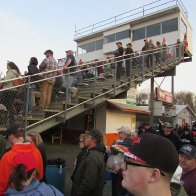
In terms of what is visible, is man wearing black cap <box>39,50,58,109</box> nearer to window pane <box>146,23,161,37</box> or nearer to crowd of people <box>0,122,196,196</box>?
crowd of people <box>0,122,196,196</box>

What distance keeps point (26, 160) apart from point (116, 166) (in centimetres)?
204

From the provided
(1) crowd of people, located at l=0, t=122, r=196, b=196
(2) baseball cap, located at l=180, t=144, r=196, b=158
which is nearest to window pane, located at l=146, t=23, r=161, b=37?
(1) crowd of people, located at l=0, t=122, r=196, b=196

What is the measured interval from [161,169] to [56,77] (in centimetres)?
675

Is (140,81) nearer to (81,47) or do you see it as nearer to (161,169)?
(161,169)

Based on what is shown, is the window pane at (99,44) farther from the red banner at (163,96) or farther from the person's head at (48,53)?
the person's head at (48,53)

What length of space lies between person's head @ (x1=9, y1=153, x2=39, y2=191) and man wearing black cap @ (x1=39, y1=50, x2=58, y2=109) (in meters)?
4.83

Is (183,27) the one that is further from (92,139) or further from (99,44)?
(92,139)

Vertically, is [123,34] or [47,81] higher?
[123,34]

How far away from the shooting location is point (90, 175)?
410cm

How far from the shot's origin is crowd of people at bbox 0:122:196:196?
1537 mm

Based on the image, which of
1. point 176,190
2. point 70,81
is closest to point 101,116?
point 70,81

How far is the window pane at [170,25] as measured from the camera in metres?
23.8

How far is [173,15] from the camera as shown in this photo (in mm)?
24141

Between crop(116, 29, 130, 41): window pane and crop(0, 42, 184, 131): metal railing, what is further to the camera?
crop(116, 29, 130, 41): window pane
